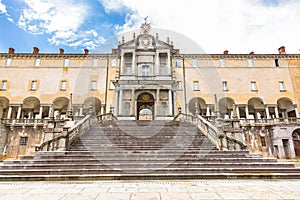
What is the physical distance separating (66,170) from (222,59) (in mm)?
32840

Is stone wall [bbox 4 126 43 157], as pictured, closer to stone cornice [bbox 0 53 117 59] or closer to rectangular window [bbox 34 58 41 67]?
rectangular window [bbox 34 58 41 67]

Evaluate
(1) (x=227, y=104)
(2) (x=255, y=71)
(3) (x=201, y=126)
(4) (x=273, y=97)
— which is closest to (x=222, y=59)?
(2) (x=255, y=71)

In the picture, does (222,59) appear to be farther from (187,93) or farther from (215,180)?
(215,180)

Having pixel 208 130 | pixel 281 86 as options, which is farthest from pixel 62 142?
pixel 281 86

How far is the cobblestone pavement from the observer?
4781 mm

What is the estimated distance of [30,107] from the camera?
33406 mm

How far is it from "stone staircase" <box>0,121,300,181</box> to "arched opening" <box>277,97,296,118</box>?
2957cm

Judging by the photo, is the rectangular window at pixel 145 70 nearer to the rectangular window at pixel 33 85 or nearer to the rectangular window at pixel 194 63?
the rectangular window at pixel 194 63

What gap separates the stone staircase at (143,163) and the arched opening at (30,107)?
87.8 ft

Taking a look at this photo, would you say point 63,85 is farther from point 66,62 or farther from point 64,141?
point 64,141

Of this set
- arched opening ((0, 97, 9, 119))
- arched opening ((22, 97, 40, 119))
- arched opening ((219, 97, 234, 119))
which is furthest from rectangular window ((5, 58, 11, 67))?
arched opening ((219, 97, 234, 119))

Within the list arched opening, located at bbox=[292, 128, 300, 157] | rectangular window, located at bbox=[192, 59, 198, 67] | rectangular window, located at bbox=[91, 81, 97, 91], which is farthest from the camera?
rectangular window, located at bbox=[192, 59, 198, 67]

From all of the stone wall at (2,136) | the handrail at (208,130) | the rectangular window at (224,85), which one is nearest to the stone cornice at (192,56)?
the rectangular window at (224,85)

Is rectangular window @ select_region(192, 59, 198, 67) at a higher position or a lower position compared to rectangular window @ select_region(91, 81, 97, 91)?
higher
